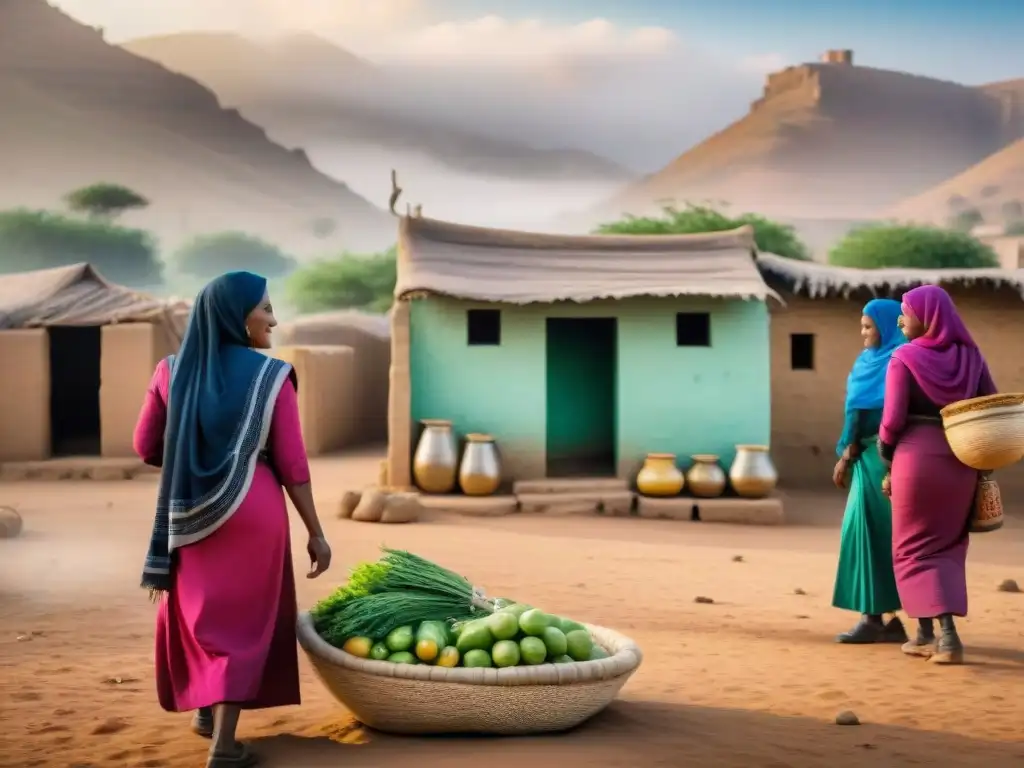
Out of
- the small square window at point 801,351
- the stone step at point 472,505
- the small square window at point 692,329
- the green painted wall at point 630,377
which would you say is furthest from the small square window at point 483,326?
the small square window at point 801,351

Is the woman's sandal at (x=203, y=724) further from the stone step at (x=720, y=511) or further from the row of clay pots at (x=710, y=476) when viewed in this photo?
the row of clay pots at (x=710, y=476)

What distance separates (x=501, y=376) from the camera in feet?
39.2

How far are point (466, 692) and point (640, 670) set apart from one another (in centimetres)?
157

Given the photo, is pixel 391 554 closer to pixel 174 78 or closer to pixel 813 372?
pixel 813 372

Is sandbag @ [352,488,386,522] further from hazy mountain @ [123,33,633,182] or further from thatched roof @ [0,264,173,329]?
hazy mountain @ [123,33,633,182]

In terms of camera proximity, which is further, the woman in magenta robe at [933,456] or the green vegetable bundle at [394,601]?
the woman in magenta robe at [933,456]

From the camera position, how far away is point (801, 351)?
44.9 feet

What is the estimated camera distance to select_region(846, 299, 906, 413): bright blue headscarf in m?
5.75

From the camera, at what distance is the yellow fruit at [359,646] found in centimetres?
397

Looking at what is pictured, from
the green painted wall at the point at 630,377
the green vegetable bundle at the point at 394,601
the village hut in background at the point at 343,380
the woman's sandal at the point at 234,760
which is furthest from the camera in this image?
the village hut in background at the point at 343,380

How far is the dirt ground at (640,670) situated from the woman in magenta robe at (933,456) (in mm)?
338

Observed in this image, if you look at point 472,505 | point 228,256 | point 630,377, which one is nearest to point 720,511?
point 630,377

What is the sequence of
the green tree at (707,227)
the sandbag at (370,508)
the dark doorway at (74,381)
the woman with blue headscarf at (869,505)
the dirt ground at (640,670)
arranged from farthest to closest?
the green tree at (707,227) → the dark doorway at (74,381) → the sandbag at (370,508) → the woman with blue headscarf at (869,505) → the dirt ground at (640,670)

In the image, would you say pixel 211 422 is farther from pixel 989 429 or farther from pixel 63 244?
pixel 63 244
